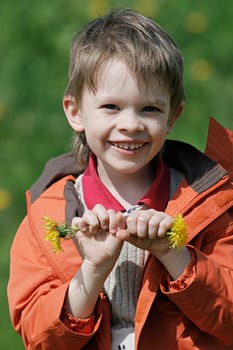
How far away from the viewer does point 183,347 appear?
10.3 feet

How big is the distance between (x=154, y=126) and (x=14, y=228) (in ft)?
5.57

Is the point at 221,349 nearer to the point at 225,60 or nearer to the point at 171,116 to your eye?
the point at 171,116

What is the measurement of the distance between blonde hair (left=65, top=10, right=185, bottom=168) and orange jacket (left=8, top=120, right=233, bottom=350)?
0.28 m

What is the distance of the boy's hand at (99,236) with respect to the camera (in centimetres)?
→ 291

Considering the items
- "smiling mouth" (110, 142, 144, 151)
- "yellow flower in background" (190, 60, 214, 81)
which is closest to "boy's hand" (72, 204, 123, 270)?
"smiling mouth" (110, 142, 144, 151)

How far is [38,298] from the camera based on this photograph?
3.14 meters

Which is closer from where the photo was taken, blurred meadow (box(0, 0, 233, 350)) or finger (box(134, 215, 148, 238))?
finger (box(134, 215, 148, 238))

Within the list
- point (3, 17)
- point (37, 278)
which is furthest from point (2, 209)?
point (37, 278)

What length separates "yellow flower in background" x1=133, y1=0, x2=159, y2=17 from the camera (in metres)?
5.53

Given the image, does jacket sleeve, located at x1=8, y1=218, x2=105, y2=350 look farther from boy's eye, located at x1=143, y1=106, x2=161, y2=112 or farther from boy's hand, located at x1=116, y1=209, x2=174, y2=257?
boy's eye, located at x1=143, y1=106, x2=161, y2=112

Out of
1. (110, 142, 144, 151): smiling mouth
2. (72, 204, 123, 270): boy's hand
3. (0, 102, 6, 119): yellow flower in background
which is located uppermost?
(110, 142, 144, 151): smiling mouth

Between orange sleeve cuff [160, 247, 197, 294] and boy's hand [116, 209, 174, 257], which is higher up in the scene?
boy's hand [116, 209, 174, 257]

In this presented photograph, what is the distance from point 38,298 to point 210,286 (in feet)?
1.57

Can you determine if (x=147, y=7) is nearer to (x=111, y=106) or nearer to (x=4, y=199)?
(x=4, y=199)
